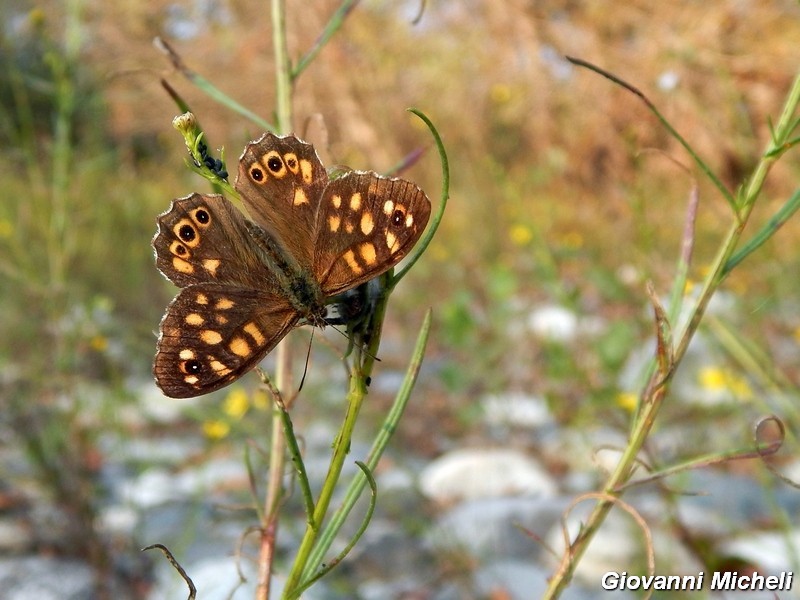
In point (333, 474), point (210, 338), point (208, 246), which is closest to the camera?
point (333, 474)

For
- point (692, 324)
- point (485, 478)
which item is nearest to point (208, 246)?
point (692, 324)

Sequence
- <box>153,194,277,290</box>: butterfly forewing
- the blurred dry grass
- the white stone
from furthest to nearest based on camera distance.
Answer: the blurred dry grass < the white stone < <box>153,194,277,290</box>: butterfly forewing

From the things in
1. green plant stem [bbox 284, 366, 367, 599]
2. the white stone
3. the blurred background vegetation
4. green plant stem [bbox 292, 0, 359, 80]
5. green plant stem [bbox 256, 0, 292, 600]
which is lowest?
green plant stem [bbox 284, 366, 367, 599]

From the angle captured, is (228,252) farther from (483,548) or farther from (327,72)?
(327,72)

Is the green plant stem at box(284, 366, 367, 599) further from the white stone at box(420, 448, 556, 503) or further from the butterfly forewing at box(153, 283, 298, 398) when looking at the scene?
the white stone at box(420, 448, 556, 503)

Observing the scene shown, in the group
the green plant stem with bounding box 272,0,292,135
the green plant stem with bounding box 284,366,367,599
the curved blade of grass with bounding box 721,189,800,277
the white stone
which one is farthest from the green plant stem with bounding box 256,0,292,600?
the white stone

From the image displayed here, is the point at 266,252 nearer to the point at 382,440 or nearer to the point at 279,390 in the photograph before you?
the point at 279,390

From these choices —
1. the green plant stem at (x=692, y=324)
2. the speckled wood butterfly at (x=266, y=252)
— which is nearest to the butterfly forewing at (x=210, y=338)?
the speckled wood butterfly at (x=266, y=252)
